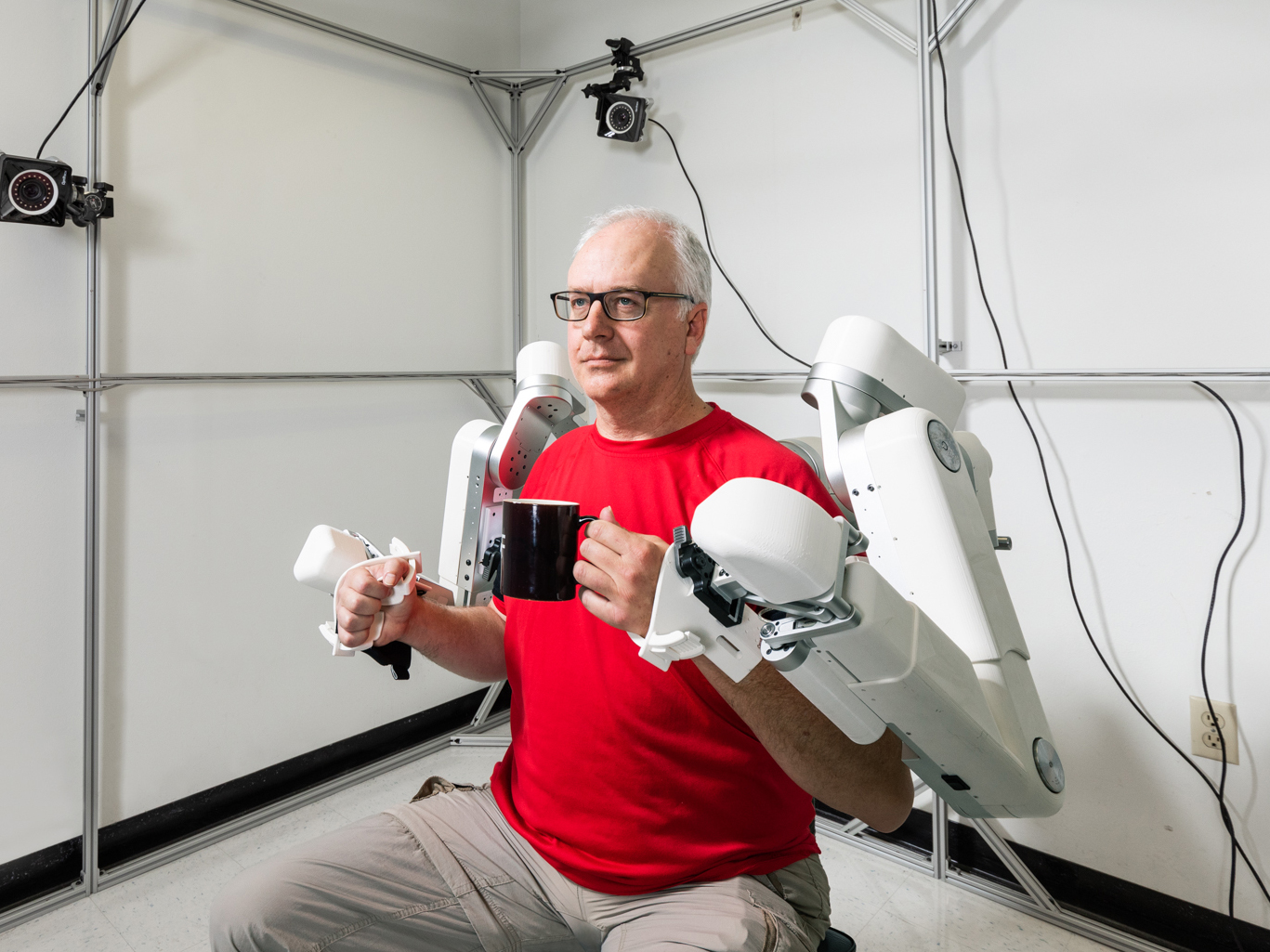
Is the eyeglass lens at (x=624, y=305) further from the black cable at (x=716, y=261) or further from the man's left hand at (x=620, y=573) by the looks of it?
the black cable at (x=716, y=261)

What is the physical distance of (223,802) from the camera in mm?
2270

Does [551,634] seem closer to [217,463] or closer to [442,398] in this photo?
[217,463]

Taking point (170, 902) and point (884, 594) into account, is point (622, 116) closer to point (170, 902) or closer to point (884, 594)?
point (884, 594)

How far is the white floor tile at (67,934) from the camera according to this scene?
5.80 feet

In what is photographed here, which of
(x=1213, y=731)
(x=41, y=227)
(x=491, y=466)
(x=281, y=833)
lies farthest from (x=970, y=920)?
(x=41, y=227)

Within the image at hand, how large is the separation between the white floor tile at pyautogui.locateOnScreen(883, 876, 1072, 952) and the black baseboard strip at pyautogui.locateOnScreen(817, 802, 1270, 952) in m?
0.10

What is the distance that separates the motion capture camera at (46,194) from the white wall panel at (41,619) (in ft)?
1.31

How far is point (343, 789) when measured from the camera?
2.47 m

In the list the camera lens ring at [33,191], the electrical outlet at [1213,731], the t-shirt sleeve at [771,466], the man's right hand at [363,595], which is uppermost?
the camera lens ring at [33,191]

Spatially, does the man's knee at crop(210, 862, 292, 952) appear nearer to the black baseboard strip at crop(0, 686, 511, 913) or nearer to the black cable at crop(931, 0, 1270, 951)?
the black baseboard strip at crop(0, 686, 511, 913)

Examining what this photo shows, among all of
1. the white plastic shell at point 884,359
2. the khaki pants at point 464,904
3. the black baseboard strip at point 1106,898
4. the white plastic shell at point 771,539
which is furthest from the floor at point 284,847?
the white plastic shell at point 771,539

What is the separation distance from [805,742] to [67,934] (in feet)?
6.03

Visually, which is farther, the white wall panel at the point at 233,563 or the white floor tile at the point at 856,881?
the white wall panel at the point at 233,563

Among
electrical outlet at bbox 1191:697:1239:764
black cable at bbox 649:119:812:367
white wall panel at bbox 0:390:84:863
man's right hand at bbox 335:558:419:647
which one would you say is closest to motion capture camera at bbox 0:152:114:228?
white wall panel at bbox 0:390:84:863
